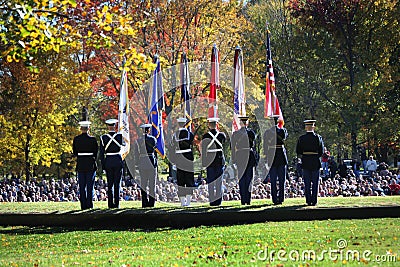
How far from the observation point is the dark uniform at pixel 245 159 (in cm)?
1563

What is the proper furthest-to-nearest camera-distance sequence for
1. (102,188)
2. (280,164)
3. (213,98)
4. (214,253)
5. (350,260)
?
(102,188), (213,98), (280,164), (214,253), (350,260)

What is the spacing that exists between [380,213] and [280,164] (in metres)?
2.62

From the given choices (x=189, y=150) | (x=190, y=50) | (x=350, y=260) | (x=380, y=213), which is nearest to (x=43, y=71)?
(x=190, y=50)

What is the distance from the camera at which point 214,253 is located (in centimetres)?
1044

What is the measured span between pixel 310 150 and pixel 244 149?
1521mm

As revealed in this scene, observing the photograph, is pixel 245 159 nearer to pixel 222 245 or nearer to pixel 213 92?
pixel 213 92

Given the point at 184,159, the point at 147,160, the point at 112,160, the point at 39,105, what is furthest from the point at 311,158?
the point at 39,105

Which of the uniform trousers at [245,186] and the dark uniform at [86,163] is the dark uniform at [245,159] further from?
the dark uniform at [86,163]

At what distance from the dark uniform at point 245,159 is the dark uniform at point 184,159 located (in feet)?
3.39

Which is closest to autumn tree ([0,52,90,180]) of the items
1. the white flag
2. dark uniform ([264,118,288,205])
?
the white flag

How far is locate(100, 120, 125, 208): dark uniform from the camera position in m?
15.8

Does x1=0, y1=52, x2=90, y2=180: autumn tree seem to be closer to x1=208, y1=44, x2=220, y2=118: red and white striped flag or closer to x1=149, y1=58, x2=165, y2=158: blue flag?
x1=149, y1=58, x2=165, y2=158: blue flag

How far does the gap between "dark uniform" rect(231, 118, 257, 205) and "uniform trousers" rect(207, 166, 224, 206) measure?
45cm

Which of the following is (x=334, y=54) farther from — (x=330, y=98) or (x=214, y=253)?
(x=214, y=253)
